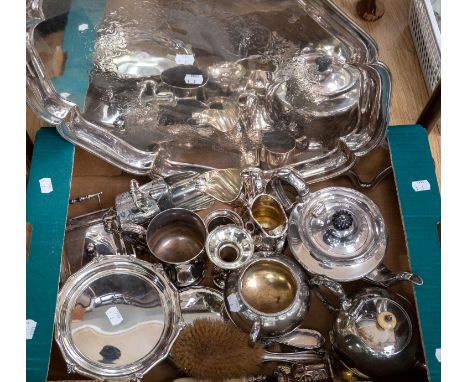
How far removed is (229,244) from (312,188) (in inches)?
13.3

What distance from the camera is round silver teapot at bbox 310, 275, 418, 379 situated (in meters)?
1.06

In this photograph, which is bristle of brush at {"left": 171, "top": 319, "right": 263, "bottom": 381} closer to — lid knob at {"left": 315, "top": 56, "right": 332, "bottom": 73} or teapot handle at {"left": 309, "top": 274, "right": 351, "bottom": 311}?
teapot handle at {"left": 309, "top": 274, "right": 351, "bottom": 311}

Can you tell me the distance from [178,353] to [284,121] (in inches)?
25.5

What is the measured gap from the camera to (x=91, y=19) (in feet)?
3.99

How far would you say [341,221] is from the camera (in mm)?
1148

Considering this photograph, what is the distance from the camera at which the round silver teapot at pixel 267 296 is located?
1.09 m

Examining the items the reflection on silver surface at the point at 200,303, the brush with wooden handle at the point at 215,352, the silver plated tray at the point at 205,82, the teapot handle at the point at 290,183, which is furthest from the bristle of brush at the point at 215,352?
the silver plated tray at the point at 205,82

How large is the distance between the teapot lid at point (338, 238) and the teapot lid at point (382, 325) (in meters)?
0.08

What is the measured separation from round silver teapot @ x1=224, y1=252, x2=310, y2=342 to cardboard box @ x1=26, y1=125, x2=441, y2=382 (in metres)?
0.14

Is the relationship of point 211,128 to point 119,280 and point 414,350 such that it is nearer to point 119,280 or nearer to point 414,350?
point 119,280

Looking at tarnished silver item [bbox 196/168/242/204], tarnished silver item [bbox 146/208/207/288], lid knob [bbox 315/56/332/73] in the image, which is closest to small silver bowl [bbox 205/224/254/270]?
tarnished silver item [bbox 146/208/207/288]

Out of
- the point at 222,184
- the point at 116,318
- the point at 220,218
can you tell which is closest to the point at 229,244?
the point at 220,218

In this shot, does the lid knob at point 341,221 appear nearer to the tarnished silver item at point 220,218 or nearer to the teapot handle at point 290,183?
the teapot handle at point 290,183

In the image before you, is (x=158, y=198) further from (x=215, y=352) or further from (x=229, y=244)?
(x=215, y=352)
